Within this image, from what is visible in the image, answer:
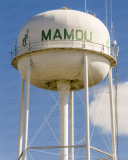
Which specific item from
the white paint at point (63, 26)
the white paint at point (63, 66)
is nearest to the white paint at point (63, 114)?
the white paint at point (63, 66)

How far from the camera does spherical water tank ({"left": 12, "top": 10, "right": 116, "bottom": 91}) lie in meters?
20.2

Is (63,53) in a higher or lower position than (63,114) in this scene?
higher

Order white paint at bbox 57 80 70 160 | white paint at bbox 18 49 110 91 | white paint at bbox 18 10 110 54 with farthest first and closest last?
white paint at bbox 57 80 70 160
white paint at bbox 18 10 110 54
white paint at bbox 18 49 110 91

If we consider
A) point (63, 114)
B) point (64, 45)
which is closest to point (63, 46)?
point (64, 45)

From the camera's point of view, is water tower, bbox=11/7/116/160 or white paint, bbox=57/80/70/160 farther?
white paint, bbox=57/80/70/160

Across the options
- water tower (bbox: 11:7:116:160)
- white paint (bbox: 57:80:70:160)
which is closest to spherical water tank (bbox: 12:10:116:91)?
water tower (bbox: 11:7:116:160)

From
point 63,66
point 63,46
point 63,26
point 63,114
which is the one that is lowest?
point 63,114

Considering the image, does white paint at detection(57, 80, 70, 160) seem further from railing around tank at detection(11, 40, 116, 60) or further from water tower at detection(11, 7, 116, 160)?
railing around tank at detection(11, 40, 116, 60)

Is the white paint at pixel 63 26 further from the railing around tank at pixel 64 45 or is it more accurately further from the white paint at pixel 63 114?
the white paint at pixel 63 114

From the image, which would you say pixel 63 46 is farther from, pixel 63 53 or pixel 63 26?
pixel 63 26

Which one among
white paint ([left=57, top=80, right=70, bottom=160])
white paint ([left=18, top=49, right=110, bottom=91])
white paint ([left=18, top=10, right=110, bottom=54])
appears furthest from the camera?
white paint ([left=57, top=80, right=70, bottom=160])

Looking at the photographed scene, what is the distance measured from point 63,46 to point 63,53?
32 cm

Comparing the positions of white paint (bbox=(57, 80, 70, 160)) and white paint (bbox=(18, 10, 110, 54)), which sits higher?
white paint (bbox=(18, 10, 110, 54))

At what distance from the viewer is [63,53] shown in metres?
20.1
